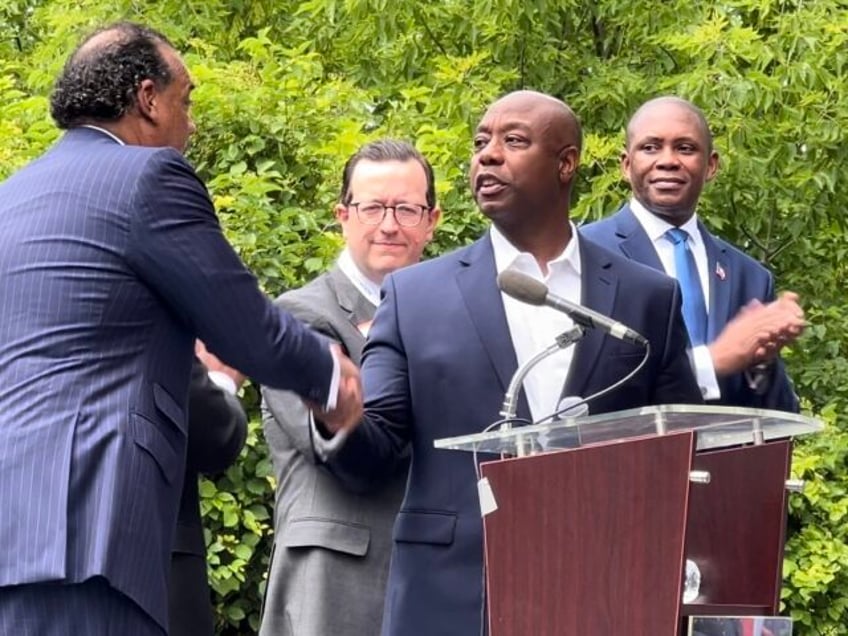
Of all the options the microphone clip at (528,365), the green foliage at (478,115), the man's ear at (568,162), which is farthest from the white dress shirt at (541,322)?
the green foliage at (478,115)

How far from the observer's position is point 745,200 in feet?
36.1

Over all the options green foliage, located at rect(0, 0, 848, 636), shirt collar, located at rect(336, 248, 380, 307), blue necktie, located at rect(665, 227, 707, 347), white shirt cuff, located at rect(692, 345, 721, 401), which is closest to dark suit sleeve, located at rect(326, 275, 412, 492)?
shirt collar, located at rect(336, 248, 380, 307)

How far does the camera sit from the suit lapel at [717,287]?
21.4 feet

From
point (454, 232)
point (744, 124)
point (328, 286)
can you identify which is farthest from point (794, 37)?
point (328, 286)

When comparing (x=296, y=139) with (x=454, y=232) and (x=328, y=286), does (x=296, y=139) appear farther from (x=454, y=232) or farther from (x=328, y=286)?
(x=328, y=286)

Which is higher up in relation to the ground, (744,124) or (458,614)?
(744,124)

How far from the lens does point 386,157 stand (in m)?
6.84

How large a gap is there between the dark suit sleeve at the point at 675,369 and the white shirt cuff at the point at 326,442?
955 millimetres

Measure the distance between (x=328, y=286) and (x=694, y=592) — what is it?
2.18m

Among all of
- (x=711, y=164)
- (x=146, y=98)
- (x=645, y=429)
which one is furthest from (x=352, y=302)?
(x=645, y=429)

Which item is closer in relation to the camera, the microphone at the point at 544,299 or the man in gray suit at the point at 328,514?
the microphone at the point at 544,299

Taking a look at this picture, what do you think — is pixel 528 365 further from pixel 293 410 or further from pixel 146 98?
pixel 293 410

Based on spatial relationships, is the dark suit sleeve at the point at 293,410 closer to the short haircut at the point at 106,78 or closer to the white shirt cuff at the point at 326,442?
the white shirt cuff at the point at 326,442

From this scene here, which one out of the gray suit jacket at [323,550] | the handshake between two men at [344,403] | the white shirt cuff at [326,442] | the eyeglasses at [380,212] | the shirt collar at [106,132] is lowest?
the gray suit jacket at [323,550]
